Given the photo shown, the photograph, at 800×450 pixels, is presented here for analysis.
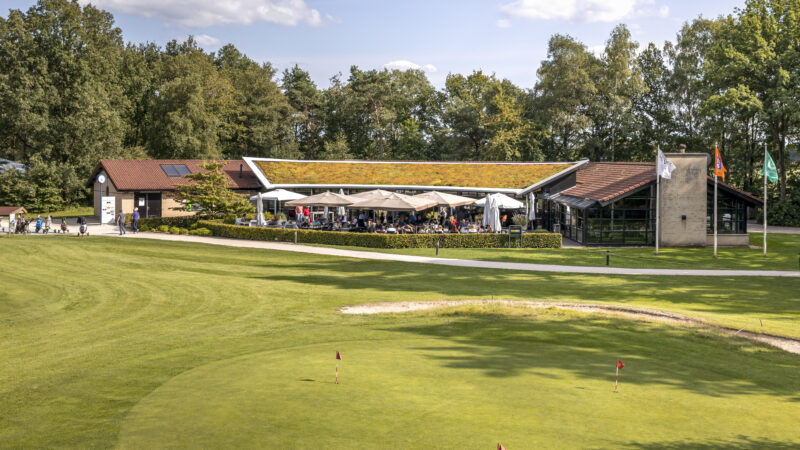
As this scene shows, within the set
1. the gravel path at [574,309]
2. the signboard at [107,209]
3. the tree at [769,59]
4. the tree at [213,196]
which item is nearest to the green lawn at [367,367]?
the gravel path at [574,309]

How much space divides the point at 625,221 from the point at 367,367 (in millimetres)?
35531

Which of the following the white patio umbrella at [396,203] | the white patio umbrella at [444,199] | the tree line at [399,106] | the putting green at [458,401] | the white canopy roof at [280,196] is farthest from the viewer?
the tree line at [399,106]

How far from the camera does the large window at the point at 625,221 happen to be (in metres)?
45.4

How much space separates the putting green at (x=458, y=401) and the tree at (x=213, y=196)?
117 feet

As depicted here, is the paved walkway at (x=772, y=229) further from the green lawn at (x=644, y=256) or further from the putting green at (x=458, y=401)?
the putting green at (x=458, y=401)

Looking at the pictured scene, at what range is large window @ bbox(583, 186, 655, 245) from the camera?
149 feet

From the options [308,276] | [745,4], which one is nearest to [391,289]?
[308,276]

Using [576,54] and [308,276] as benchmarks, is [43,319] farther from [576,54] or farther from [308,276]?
[576,54]

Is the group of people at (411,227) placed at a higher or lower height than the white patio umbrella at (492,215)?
lower

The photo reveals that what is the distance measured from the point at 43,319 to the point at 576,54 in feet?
214

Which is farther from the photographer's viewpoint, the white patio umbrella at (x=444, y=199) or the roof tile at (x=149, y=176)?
the roof tile at (x=149, y=176)

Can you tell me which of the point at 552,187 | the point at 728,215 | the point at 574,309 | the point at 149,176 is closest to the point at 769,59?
the point at 728,215

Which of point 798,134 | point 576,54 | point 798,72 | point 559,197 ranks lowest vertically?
point 559,197

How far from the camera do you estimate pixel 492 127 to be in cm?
7600
